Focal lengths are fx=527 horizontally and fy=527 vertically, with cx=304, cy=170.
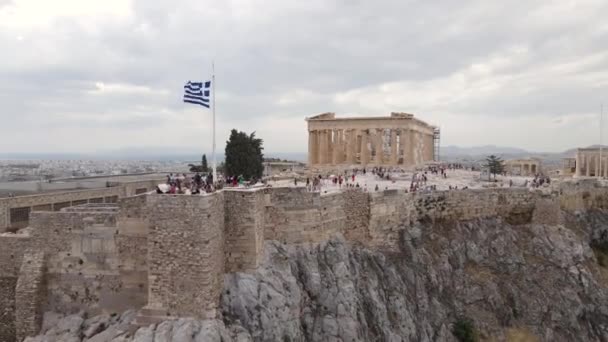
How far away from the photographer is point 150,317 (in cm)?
1648

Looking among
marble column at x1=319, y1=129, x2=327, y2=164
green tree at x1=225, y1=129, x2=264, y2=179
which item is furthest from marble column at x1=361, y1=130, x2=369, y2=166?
green tree at x1=225, y1=129, x2=264, y2=179

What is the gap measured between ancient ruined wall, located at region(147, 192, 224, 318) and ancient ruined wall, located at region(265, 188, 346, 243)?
435cm

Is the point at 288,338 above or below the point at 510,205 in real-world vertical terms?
below

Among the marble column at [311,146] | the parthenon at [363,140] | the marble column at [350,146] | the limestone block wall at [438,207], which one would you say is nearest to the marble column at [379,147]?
the parthenon at [363,140]

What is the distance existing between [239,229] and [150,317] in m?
4.04

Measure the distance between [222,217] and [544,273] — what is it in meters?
19.5

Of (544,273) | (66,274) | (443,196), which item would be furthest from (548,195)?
(66,274)

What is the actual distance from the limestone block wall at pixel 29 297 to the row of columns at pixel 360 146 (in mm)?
34409

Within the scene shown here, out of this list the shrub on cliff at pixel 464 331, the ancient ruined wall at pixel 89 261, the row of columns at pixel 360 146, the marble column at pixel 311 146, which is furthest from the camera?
the marble column at pixel 311 146

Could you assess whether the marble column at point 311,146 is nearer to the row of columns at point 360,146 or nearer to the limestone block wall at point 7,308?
the row of columns at point 360,146

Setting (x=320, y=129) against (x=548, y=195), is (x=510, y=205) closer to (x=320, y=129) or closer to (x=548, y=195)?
(x=548, y=195)

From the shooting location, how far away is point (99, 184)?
4397cm

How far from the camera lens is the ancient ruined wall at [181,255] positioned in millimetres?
16312

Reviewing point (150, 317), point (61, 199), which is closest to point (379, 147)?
point (61, 199)
